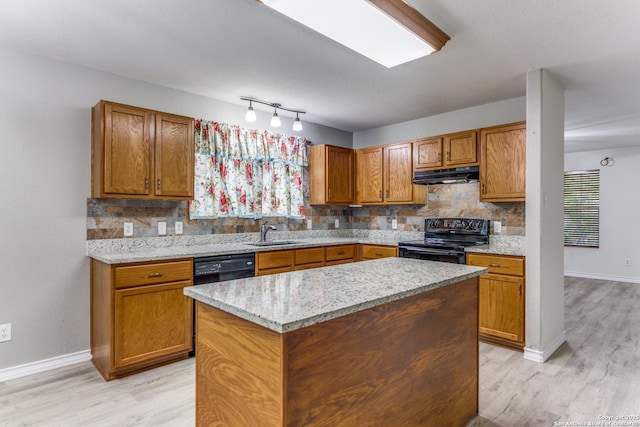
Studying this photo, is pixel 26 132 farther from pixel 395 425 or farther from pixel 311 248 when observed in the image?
pixel 395 425

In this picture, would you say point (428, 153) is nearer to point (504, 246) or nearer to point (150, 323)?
point (504, 246)

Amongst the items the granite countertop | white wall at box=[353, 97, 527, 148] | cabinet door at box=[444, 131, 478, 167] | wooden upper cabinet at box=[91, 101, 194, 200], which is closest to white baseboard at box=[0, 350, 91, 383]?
wooden upper cabinet at box=[91, 101, 194, 200]

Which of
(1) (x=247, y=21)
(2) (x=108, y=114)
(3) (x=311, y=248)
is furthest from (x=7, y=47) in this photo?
(3) (x=311, y=248)

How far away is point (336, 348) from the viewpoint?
1328 mm

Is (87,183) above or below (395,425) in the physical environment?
above

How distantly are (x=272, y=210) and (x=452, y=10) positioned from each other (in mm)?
2868

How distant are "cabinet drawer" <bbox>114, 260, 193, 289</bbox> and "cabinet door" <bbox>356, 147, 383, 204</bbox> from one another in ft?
8.65

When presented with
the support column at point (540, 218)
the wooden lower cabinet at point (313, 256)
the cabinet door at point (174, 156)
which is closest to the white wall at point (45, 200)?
the cabinet door at point (174, 156)

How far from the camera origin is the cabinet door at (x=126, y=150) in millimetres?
2877

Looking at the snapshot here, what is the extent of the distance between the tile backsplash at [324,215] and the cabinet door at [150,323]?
756mm

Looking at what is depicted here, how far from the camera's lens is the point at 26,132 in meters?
2.80

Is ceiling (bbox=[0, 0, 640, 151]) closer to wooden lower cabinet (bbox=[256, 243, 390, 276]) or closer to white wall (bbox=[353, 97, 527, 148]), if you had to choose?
white wall (bbox=[353, 97, 527, 148])

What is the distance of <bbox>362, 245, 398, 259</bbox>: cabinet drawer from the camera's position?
4.21 m

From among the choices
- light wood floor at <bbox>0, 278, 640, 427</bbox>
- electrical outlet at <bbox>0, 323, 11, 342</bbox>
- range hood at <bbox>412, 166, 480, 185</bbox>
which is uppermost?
range hood at <bbox>412, 166, 480, 185</bbox>
